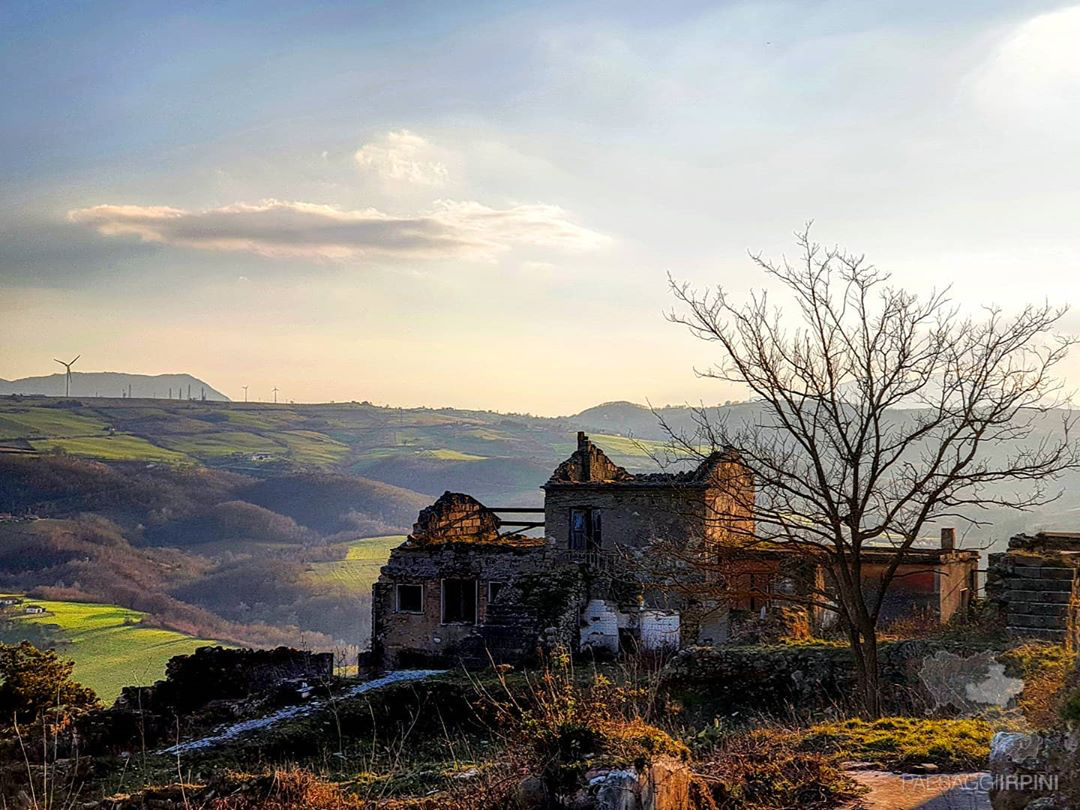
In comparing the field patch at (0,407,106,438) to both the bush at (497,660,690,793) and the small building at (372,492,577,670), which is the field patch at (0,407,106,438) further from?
the bush at (497,660,690,793)

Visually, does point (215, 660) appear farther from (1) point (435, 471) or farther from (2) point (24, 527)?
(1) point (435, 471)

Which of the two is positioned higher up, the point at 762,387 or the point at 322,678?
the point at 762,387

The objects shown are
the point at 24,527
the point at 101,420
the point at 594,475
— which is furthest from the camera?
the point at 101,420

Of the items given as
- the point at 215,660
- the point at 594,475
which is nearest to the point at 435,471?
the point at 594,475

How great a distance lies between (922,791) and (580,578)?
21158mm

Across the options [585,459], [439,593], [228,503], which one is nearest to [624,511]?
[585,459]

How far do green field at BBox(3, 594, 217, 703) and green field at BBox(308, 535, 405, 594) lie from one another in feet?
77.1

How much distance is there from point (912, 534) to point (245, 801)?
12.1 meters

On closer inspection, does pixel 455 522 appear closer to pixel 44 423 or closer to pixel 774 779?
pixel 774 779

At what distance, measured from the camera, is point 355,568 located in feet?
386

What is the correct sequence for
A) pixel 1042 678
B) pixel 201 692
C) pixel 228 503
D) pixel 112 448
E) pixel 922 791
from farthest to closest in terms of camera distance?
pixel 112 448 < pixel 228 503 < pixel 201 692 < pixel 1042 678 < pixel 922 791

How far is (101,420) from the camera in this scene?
591 feet

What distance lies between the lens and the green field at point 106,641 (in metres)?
65.6

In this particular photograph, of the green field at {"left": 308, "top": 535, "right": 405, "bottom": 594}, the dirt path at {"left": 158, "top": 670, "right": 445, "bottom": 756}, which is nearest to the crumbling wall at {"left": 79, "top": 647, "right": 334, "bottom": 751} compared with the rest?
the dirt path at {"left": 158, "top": 670, "right": 445, "bottom": 756}
